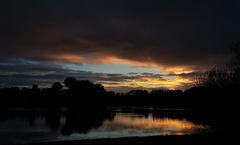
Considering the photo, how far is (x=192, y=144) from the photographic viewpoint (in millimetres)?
19656

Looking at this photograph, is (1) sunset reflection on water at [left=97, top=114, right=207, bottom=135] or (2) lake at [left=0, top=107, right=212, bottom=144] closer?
(2) lake at [left=0, top=107, right=212, bottom=144]

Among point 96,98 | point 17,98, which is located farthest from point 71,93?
point 17,98

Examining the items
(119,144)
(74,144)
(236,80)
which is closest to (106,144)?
(119,144)

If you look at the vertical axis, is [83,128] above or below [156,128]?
below

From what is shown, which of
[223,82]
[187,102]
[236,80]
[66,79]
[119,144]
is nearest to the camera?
[119,144]

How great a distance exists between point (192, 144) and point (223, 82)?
107ft

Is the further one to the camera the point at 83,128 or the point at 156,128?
the point at 156,128

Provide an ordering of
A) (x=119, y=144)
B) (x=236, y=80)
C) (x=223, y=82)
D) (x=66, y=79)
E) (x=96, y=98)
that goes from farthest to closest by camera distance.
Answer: (x=96, y=98), (x=66, y=79), (x=223, y=82), (x=236, y=80), (x=119, y=144)

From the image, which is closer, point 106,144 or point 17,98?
point 106,144

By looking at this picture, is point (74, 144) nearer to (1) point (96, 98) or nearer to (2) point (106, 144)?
(2) point (106, 144)

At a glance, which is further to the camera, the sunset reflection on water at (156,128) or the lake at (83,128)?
the sunset reflection on water at (156,128)

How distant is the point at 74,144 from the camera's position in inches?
766

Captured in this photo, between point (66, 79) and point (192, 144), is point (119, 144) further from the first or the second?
point (66, 79)

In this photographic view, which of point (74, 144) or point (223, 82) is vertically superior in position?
point (223, 82)
